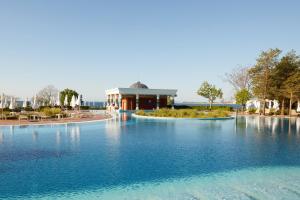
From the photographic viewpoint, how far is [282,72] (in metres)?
45.9

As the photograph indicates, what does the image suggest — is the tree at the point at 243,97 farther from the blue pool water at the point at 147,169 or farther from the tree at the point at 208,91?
the blue pool water at the point at 147,169

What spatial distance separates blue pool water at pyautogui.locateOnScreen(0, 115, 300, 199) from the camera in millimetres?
8281

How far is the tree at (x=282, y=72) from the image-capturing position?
44938mm

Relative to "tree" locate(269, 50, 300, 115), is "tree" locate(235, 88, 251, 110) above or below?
below

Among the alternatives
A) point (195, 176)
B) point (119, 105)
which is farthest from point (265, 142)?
point (119, 105)

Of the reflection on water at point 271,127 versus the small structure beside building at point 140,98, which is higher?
the small structure beside building at point 140,98

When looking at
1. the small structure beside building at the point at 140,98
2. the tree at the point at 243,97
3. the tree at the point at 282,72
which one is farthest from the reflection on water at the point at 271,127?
the small structure beside building at the point at 140,98

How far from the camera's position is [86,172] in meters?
10.1

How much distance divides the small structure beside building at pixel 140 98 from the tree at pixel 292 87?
24.2 m

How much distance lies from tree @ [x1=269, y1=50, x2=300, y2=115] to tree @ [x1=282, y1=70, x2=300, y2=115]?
1.60 metres

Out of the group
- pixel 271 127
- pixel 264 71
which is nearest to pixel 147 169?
pixel 271 127

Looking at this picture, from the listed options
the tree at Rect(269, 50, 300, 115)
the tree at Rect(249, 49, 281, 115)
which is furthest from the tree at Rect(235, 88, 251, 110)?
the tree at Rect(269, 50, 300, 115)

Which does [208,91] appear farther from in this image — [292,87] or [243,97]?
[292,87]

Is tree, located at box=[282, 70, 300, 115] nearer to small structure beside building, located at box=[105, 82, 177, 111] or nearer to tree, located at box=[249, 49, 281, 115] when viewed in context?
tree, located at box=[249, 49, 281, 115]
